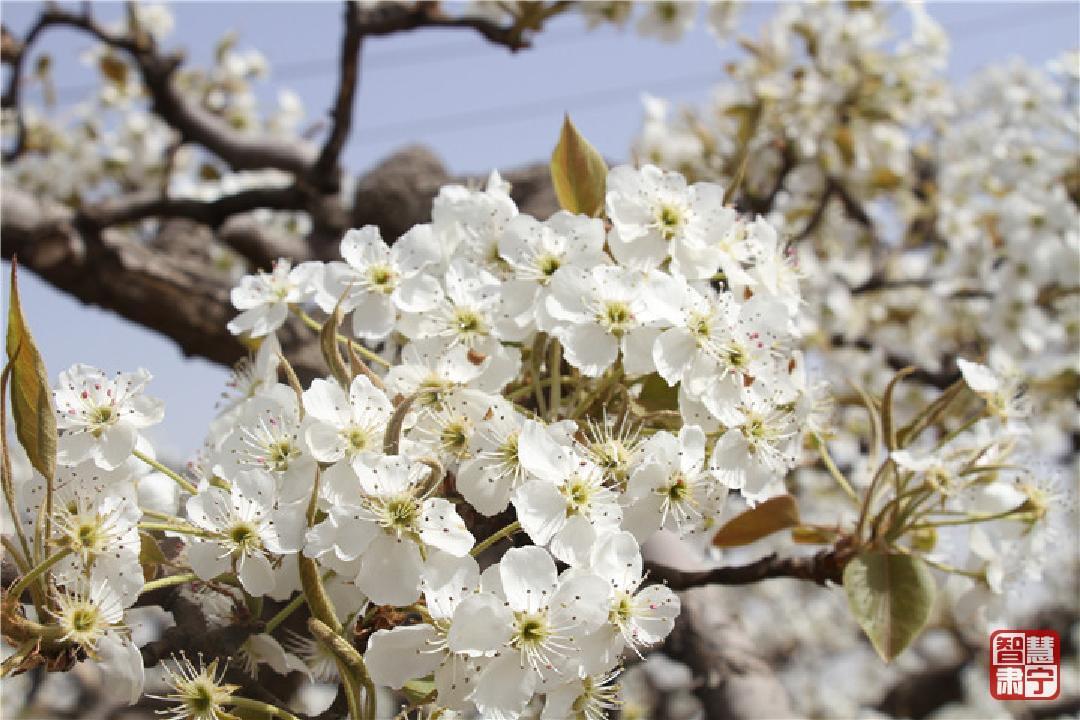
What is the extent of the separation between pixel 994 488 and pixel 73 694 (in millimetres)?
5182

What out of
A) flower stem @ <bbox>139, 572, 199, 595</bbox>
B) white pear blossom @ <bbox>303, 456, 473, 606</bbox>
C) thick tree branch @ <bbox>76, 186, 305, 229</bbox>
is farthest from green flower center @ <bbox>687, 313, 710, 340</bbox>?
thick tree branch @ <bbox>76, 186, 305, 229</bbox>

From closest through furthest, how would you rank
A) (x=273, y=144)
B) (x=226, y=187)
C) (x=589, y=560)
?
(x=589, y=560) < (x=273, y=144) < (x=226, y=187)

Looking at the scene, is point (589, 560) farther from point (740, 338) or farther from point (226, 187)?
point (226, 187)

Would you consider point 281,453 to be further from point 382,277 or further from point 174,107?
point 174,107

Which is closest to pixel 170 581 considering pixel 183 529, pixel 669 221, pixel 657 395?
pixel 183 529

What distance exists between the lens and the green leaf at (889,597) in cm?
115

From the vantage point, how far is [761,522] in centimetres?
132

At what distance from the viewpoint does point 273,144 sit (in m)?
3.00

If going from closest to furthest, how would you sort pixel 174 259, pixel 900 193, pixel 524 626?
pixel 524 626
pixel 174 259
pixel 900 193

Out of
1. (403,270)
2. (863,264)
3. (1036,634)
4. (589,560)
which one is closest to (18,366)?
(403,270)

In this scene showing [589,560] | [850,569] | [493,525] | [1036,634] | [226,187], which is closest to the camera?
[589,560]
